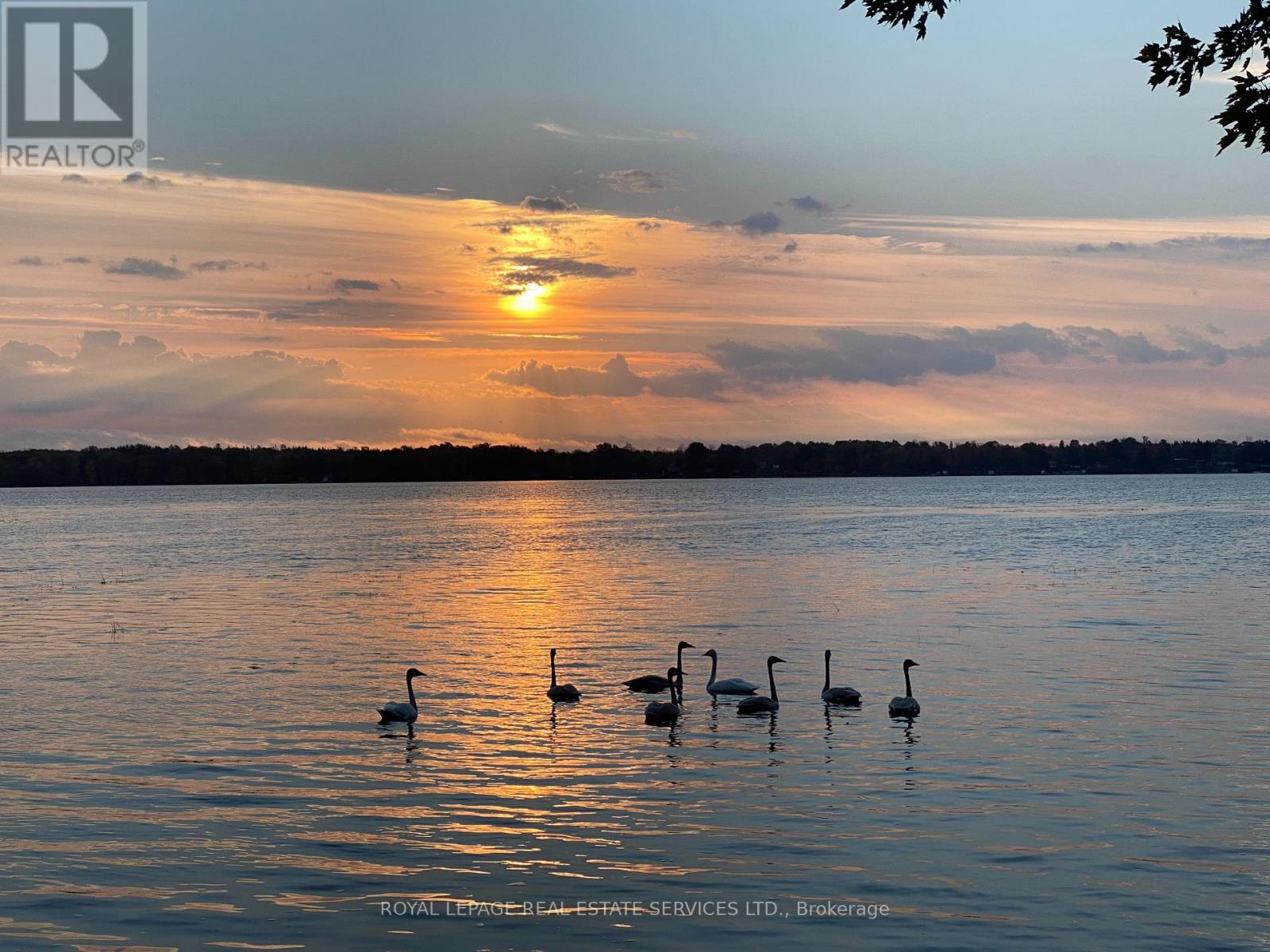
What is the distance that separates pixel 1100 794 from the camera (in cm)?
1744

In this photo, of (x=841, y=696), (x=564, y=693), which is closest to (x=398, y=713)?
(x=564, y=693)

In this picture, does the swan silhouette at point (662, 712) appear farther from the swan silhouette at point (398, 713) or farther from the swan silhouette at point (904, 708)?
the swan silhouette at point (398, 713)

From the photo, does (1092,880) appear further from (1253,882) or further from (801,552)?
(801,552)

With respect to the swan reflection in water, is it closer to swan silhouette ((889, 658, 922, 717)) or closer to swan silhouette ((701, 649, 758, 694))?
swan silhouette ((701, 649, 758, 694))

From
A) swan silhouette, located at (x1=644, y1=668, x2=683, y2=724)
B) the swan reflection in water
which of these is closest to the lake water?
the swan reflection in water

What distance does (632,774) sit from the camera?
18922mm

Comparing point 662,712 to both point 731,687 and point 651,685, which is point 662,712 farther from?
point 731,687

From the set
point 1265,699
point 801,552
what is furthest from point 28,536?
point 1265,699

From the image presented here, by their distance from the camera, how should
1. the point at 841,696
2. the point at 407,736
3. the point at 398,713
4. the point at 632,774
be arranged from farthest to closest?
1. the point at 841,696
2. the point at 398,713
3. the point at 407,736
4. the point at 632,774

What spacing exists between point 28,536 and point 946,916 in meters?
95.4

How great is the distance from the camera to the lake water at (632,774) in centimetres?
1322

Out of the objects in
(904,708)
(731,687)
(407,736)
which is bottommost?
(407,736)

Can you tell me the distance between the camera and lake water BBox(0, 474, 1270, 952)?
13219 millimetres

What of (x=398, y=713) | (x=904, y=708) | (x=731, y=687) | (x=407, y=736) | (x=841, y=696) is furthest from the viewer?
(x=731, y=687)
